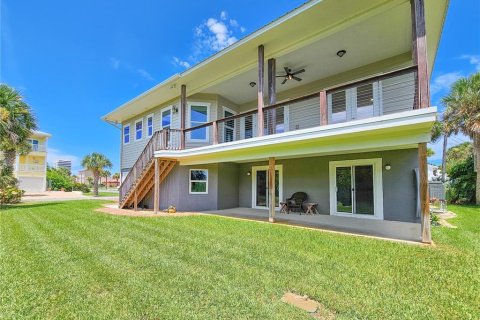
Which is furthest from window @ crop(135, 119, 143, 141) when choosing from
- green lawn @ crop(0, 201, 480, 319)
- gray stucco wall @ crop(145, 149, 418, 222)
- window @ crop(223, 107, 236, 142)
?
green lawn @ crop(0, 201, 480, 319)

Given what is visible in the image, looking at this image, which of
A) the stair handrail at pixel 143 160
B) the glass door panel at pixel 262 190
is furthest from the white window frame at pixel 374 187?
the stair handrail at pixel 143 160

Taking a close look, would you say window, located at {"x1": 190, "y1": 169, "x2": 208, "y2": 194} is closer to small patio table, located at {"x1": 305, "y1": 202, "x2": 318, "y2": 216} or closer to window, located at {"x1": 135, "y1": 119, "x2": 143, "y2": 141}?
small patio table, located at {"x1": 305, "y1": 202, "x2": 318, "y2": 216}

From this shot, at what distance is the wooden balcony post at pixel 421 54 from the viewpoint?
5.11 m

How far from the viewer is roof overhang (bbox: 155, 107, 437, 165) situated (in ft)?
17.2

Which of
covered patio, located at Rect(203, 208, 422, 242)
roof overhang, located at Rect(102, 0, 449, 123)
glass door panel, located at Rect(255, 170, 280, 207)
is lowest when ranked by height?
covered patio, located at Rect(203, 208, 422, 242)

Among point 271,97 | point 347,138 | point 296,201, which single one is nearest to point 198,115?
point 271,97

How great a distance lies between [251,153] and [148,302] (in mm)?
6160

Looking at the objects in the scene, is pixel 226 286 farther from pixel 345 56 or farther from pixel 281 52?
pixel 345 56

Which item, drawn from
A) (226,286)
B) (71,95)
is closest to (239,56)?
(226,286)

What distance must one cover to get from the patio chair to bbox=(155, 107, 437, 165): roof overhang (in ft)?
10.9

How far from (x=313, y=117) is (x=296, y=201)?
3721 millimetres

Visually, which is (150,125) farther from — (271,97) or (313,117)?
(313,117)

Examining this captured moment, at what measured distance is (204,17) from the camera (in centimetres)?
1435

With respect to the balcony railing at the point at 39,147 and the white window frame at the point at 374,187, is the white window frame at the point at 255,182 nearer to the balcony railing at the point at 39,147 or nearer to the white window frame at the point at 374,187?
the white window frame at the point at 374,187
